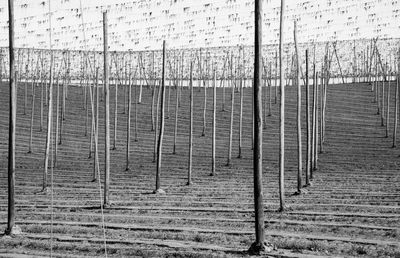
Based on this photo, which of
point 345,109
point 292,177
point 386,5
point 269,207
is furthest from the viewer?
point 386,5

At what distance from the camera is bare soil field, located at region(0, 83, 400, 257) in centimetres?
1638

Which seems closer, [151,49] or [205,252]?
[205,252]

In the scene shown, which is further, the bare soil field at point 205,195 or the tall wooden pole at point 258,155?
the bare soil field at point 205,195

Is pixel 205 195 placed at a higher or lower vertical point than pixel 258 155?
lower

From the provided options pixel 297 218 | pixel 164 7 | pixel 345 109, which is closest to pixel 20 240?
pixel 297 218

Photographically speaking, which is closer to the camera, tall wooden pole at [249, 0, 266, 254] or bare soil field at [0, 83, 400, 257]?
tall wooden pole at [249, 0, 266, 254]

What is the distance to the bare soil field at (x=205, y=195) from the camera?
A: 53.7ft

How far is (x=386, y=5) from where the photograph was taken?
5766 centimetres

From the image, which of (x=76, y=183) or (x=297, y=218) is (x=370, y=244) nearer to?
(x=297, y=218)

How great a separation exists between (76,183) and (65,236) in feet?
42.4

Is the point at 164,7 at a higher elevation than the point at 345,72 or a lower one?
higher

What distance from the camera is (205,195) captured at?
83.3 ft

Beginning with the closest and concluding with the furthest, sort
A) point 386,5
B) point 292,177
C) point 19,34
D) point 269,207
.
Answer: point 269,207, point 292,177, point 386,5, point 19,34

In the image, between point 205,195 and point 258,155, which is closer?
point 258,155
